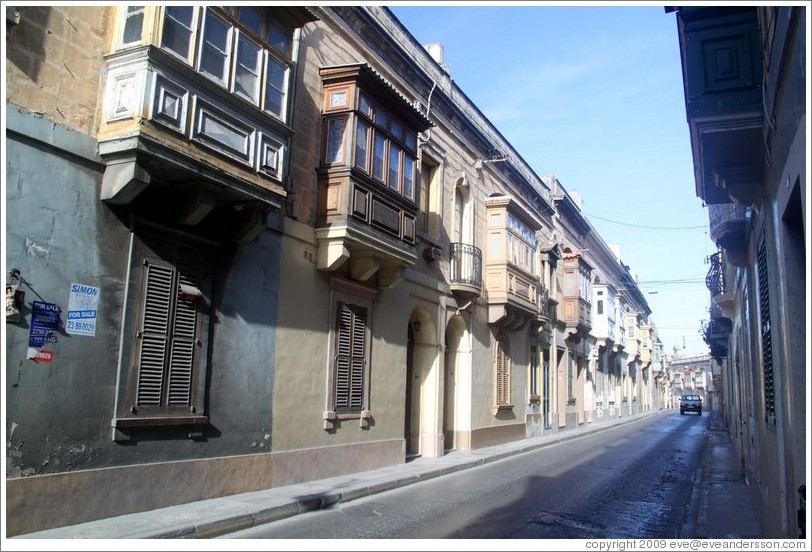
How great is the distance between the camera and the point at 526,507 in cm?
1000

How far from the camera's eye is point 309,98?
39.4ft

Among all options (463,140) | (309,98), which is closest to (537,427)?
(463,140)

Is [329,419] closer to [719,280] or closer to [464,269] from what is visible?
[464,269]

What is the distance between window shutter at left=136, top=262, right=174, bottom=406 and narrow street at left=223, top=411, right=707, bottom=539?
2.12 metres

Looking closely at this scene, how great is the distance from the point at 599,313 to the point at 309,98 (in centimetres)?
2724

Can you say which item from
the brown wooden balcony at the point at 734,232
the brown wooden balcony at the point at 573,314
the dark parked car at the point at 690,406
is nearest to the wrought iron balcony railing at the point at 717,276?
the brown wooden balcony at the point at 734,232

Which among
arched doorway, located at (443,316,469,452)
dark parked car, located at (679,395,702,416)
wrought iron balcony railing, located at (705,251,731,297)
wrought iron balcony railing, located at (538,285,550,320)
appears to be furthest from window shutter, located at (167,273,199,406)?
dark parked car, located at (679,395,702,416)

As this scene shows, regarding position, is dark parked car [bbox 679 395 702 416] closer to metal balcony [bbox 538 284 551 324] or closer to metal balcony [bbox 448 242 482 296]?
metal balcony [bbox 538 284 551 324]

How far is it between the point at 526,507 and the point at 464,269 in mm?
8476

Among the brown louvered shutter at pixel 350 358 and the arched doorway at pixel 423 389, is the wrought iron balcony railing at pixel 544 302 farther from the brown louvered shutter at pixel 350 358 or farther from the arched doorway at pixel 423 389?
the brown louvered shutter at pixel 350 358

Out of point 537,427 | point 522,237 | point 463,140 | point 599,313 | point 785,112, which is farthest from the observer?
point 599,313

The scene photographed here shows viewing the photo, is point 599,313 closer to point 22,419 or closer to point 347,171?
point 347,171

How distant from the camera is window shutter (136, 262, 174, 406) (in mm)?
8367

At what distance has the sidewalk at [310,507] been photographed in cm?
734
